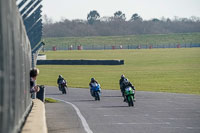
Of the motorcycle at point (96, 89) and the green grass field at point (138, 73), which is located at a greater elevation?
the motorcycle at point (96, 89)

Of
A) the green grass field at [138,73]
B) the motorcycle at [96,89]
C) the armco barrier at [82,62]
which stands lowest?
the green grass field at [138,73]

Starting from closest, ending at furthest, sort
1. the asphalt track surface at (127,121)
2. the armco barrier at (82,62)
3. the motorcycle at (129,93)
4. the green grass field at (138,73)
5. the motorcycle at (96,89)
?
the asphalt track surface at (127,121) < the motorcycle at (129,93) < the motorcycle at (96,89) < the green grass field at (138,73) < the armco barrier at (82,62)

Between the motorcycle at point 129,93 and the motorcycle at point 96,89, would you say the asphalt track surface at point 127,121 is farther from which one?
the motorcycle at point 96,89

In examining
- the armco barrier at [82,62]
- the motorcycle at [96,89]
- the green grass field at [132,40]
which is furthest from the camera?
the green grass field at [132,40]

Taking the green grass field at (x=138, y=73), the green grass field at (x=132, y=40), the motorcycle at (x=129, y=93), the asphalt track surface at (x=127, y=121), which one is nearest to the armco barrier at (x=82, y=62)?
the green grass field at (x=138, y=73)

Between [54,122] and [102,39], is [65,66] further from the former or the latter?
[102,39]

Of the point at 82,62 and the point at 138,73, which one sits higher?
the point at 82,62

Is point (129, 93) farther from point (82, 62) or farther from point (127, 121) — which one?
point (82, 62)

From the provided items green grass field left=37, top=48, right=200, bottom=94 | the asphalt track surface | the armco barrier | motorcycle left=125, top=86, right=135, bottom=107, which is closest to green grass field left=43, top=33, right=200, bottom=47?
green grass field left=37, top=48, right=200, bottom=94

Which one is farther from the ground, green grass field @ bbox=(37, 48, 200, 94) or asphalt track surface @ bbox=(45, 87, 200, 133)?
asphalt track surface @ bbox=(45, 87, 200, 133)

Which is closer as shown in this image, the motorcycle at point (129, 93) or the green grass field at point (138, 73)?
the motorcycle at point (129, 93)

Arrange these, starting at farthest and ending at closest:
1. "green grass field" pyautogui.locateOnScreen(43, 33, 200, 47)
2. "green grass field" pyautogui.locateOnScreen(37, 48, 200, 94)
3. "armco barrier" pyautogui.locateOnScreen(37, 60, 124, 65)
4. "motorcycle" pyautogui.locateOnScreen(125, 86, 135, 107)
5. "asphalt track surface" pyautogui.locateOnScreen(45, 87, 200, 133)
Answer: "green grass field" pyautogui.locateOnScreen(43, 33, 200, 47) → "armco barrier" pyautogui.locateOnScreen(37, 60, 124, 65) → "green grass field" pyautogui.locateOnScreen(37, 48, 200, 94) → "motorcycle" pyautogui.locateOnScreen(125, 86, 135, 107) → "asphalt track surface" pyautogui.locateOnScreen(45, 87, 200, 133)

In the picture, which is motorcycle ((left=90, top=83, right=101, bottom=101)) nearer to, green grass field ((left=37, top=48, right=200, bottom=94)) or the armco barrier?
green grass field ((left=37, top=48, right=200, bottom=94))

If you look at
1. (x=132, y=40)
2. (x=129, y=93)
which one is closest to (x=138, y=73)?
(x=129, y=93)
